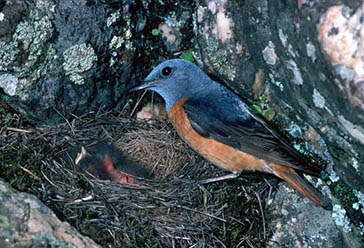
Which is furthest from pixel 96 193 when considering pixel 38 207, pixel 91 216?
pixel 38 207

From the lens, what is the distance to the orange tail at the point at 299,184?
4488 mm

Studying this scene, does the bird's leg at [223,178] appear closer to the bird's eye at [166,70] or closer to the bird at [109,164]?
the bird at [109,164]

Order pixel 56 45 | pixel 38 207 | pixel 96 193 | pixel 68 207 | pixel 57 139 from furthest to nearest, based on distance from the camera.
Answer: pixel 57 139 < pixel 56 45 < pixel 96 193 < pixel 68 207 < pixel 38 207

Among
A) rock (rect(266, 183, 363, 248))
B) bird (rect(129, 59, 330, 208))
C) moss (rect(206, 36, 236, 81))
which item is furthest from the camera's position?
moss (rect(206, 36, 236, 81))

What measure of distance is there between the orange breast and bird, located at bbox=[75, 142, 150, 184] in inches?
28.4

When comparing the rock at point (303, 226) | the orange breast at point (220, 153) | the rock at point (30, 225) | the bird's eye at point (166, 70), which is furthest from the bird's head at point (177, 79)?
the rock at point (30, 225)

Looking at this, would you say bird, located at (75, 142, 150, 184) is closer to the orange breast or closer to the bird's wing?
the orange breast

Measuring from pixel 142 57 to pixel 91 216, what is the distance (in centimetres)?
227

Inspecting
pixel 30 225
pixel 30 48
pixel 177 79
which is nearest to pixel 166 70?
pixel 177 79

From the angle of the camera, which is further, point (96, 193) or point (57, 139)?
point (57, 139)

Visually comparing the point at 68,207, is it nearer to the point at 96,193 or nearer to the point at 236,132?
the point at 96,193

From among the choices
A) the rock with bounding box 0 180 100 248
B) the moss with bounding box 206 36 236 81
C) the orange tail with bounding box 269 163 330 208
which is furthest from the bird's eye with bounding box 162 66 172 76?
the rock with bounding box 0 180 100 248

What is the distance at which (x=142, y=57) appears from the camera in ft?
17.6

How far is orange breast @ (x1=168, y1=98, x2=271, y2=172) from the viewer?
4.75 m
